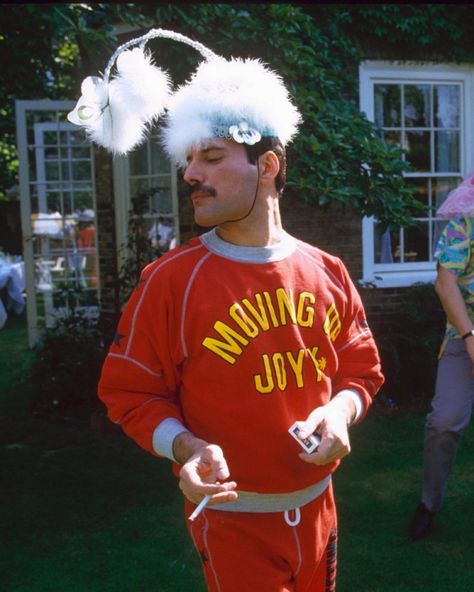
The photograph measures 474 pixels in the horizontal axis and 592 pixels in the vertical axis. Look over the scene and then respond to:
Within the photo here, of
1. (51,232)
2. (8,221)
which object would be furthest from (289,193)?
(8,221)

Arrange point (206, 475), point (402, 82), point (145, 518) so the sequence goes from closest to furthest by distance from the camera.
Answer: point (206, 475), point (145, 518), point (402, 82)

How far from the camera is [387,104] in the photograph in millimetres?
7754

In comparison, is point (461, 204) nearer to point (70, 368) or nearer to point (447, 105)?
point (70, 368)

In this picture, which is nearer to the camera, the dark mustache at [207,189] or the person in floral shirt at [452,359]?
the dark mustache at [207,189]

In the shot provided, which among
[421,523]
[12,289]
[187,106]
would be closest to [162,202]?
[421,523]

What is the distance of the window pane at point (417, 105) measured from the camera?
25.6 feet

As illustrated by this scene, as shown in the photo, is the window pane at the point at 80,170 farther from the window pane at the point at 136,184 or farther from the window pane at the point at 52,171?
the window pane at the point at 136,184

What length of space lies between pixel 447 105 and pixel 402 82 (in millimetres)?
631

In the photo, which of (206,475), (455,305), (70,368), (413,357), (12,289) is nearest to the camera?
(206,475)

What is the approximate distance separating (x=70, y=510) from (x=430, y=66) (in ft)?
18.6

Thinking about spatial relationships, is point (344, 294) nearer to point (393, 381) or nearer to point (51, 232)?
point (393, 381)

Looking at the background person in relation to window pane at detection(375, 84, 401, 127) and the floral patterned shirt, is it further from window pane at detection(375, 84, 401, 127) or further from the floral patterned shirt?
window pane at detection(375, 84, 401, 127)

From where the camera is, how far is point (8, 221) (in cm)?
1822

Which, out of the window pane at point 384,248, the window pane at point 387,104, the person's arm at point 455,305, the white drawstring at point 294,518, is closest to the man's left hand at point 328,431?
the white drawstring at point 294,518
